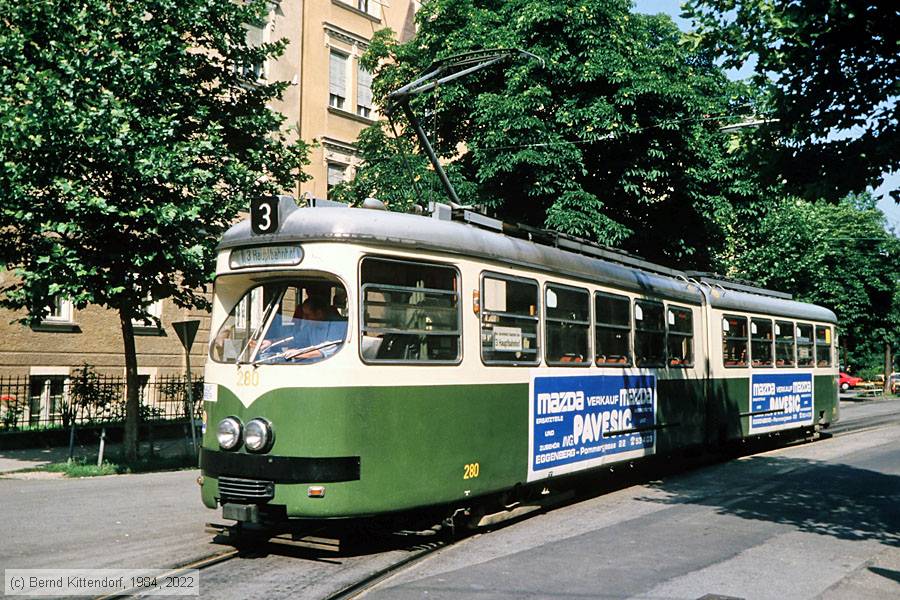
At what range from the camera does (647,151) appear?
20.8 meters

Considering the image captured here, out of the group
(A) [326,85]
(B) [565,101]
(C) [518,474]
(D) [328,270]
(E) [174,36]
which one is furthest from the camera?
(A) [326,85]

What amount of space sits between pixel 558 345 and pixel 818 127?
375cm

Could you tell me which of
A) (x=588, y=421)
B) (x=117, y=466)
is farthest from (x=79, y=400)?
(x=588, y=421)

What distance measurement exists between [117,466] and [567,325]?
8.61m

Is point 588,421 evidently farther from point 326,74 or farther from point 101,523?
point 326,74

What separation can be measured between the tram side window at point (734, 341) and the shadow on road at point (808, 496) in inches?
68.3

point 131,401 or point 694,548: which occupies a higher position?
point 131,401

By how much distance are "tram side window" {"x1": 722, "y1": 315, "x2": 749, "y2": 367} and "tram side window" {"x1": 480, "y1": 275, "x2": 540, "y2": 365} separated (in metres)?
6.55

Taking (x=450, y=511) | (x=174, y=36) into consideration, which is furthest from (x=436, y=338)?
(x=174, y=36)

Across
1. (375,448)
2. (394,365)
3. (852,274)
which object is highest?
(852,274)

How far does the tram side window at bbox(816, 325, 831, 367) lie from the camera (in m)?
19.3

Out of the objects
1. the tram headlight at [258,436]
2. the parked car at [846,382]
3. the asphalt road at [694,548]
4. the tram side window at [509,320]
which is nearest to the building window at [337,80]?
the asphalt road at [694,548]

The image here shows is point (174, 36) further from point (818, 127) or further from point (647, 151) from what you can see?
point (647, 151)

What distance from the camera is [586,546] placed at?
27.6ft
